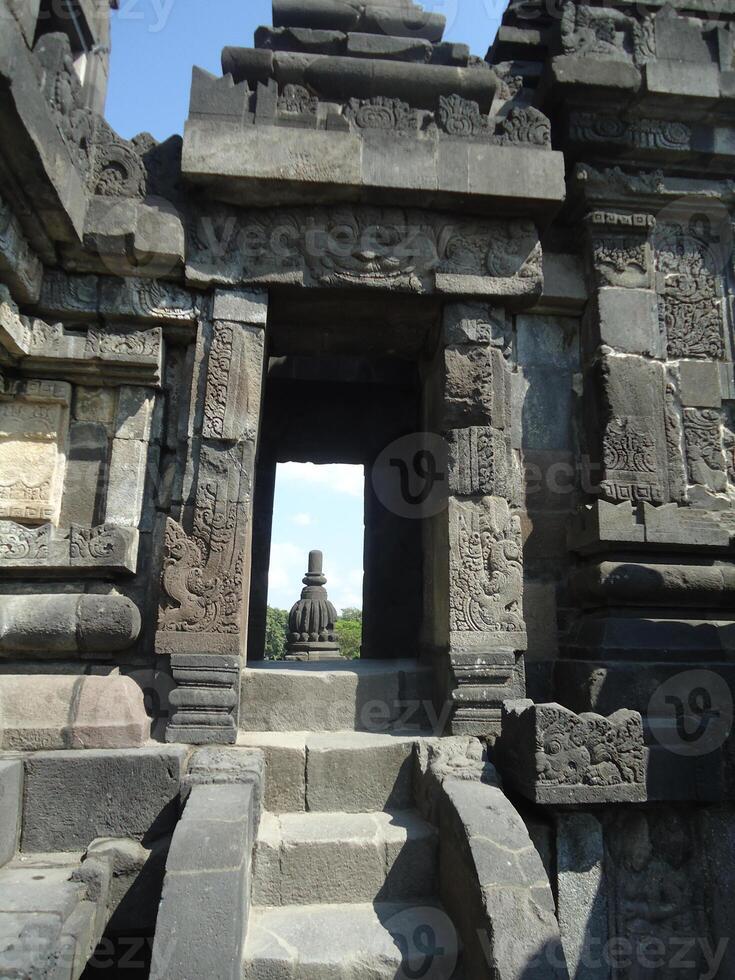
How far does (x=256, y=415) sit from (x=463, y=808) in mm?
2404

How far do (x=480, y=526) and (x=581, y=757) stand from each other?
4.64ft

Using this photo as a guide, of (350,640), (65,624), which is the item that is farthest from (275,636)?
(65,624)

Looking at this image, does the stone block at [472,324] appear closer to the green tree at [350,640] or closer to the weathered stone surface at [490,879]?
the weathered stone surface at [490,879]

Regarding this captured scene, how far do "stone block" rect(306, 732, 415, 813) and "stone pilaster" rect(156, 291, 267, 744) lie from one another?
1.62ft

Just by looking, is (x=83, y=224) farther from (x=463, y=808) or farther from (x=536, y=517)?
(x=463, y=808)

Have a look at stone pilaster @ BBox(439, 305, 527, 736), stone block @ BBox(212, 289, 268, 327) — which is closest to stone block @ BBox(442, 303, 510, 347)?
stone pilaster @ BBox(439, 305, 527, 736)

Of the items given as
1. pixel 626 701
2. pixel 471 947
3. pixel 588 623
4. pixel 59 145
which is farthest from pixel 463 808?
pixel 59 145

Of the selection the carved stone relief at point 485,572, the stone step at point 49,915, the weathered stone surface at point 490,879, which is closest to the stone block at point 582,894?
the weathered stone surface at point 490,879

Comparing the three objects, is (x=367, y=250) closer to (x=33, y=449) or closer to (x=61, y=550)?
(x=33, y=449)

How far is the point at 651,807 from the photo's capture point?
3.50 metres

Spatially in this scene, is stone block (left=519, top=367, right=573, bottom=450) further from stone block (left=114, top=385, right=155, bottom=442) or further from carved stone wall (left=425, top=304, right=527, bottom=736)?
stone block (left=114, top=385, right=155, bottom=442)

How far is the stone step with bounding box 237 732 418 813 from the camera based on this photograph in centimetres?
366

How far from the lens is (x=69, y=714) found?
3.64 m

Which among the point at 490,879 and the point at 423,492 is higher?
the point at 423,492
